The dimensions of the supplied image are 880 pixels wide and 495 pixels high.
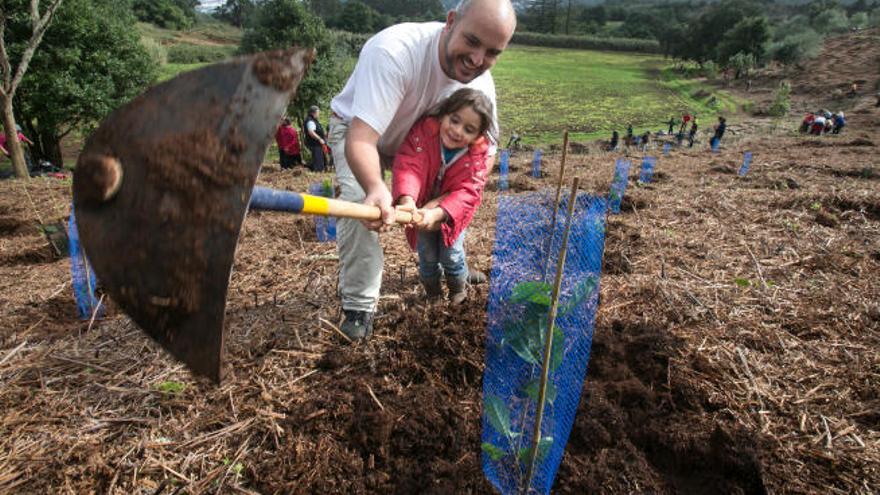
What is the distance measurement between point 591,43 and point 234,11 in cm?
7201

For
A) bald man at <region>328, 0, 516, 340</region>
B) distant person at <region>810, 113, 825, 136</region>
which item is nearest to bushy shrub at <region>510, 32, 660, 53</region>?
distant person at <region>810, 113, 825, 136</region>

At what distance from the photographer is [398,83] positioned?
2.13 metres

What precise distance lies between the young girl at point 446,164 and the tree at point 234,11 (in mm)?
100057

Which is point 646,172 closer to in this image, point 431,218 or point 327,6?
point 431,218

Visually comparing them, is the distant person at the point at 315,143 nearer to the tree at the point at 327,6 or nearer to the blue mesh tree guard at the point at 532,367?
the blue mesh tree guard at the point at 532,367

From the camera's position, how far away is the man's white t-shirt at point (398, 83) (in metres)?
2.08

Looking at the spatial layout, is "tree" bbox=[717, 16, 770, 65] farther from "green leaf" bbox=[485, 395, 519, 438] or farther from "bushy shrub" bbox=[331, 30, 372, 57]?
"green leaf" bbox=[485, 395, 519, 438]

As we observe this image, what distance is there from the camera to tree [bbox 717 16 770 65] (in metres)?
42.4

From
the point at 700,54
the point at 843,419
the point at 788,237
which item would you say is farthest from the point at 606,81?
the point at 843,419

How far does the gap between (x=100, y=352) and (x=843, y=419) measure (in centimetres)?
381

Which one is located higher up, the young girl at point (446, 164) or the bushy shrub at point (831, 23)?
the bushy shrub at point (831, 23)

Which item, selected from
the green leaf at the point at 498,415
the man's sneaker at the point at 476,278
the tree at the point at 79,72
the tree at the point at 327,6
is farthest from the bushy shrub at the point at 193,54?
the tree at the point at 327,6

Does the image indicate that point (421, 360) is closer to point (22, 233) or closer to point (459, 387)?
point (459, 387)

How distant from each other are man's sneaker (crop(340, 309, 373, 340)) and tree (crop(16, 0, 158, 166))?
12.7 metres
